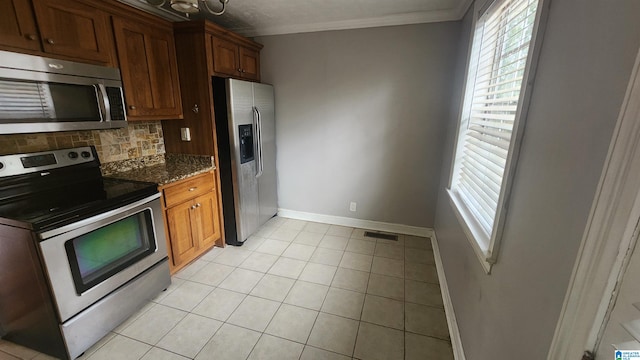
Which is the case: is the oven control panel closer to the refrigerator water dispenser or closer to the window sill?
the refrigerator water dispenser

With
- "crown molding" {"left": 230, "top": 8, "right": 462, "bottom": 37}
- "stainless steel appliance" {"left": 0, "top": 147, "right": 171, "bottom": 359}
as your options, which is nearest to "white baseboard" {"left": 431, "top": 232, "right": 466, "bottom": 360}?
"stainless steel appliance" {"left": 0, "top": 147, "right": 171, "bottom": 359}

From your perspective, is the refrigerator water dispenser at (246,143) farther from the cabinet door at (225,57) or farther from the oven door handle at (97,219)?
the oven door handle at (97,219)

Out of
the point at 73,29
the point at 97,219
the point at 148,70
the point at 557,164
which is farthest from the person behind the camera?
the point at 148,70

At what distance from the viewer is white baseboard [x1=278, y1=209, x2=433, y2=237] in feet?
10.4

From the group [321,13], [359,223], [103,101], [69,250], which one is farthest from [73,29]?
[359,223]

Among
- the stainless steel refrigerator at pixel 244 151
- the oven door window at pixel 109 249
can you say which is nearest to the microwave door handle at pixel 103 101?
the oven door window at pixel 109 249

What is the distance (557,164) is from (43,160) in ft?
9.18

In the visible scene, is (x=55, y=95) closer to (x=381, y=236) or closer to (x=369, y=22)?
(x=369, y=22)

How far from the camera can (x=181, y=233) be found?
7.58 feet

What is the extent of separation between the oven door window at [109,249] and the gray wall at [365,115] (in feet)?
6.07

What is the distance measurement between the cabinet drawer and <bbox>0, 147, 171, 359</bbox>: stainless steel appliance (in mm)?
173

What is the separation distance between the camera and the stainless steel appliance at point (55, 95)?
143 centimetres

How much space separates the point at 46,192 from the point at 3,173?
22cm

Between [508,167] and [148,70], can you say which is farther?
[148,70]
